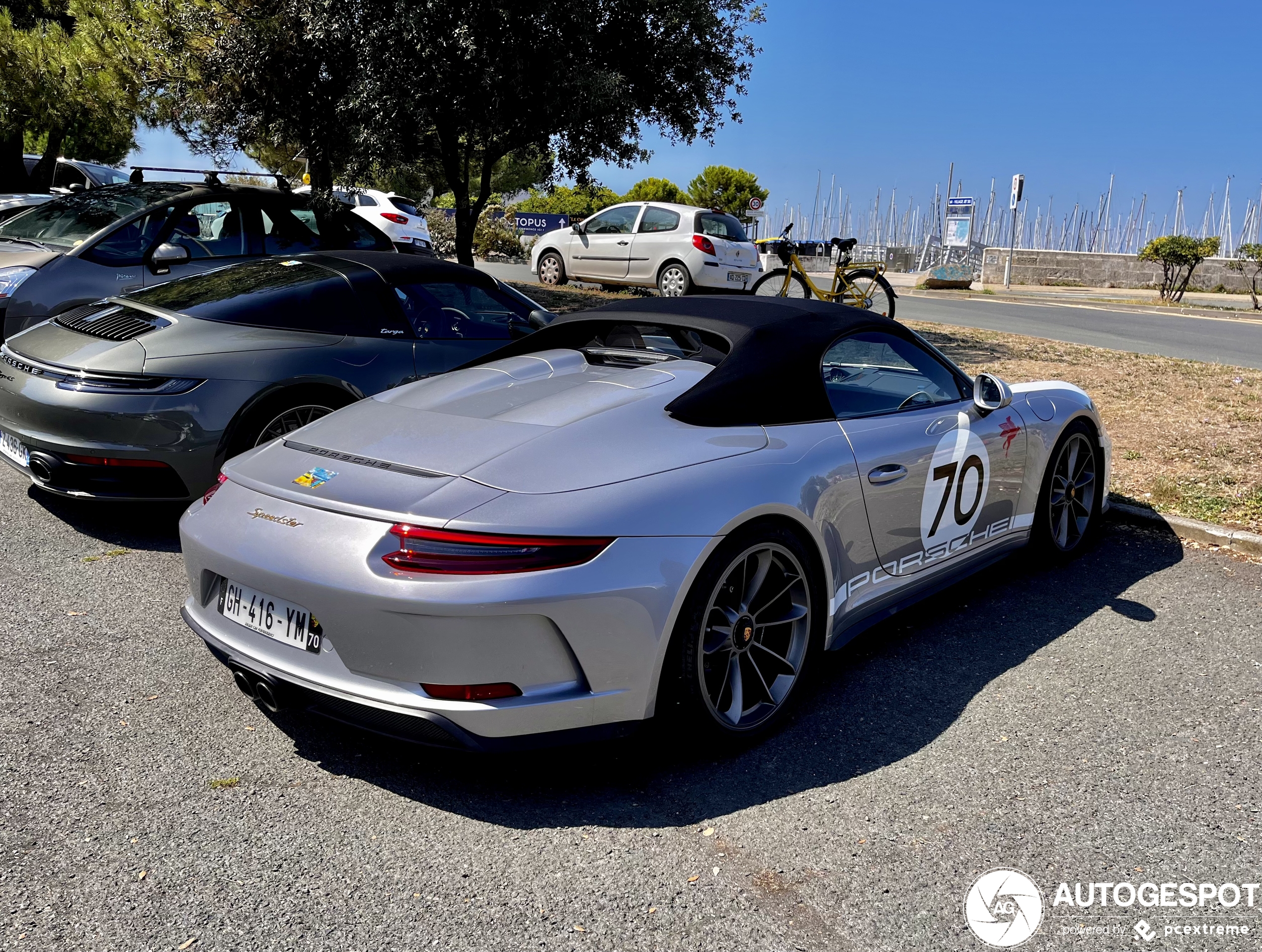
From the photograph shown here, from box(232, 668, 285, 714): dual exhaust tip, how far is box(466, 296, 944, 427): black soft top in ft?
4.90

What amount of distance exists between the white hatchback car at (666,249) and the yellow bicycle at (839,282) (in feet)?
9.99

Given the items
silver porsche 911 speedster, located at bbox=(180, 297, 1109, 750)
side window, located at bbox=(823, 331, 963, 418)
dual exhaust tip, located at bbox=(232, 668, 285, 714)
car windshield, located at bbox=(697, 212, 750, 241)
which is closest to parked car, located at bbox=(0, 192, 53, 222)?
car windshield, located at bbox=(697, 212, 750, 241)

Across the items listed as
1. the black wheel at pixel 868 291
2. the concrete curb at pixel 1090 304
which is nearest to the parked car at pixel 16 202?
the black wheel at pixel 868 291

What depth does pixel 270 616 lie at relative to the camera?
10.2 feet

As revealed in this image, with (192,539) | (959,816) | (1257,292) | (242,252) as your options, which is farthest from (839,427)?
(1257,292)

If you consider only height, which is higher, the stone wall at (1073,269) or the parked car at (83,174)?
the stone wall at (1073,269)

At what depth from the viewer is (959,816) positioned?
303 centimetres

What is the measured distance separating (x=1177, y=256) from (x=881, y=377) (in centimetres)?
3054

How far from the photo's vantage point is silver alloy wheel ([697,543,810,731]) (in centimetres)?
328

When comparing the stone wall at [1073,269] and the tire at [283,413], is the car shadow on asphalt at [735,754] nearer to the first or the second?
the tire at [283,413]

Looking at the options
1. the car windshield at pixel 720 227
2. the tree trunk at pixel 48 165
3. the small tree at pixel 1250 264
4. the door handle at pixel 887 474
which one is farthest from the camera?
the small tree at pixel 1250 264

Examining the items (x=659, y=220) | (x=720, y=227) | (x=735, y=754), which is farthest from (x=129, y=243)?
(x=720, y=227)

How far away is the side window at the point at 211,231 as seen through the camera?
7676mm

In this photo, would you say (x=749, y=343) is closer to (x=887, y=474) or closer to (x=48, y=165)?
(x=887, y=474)
